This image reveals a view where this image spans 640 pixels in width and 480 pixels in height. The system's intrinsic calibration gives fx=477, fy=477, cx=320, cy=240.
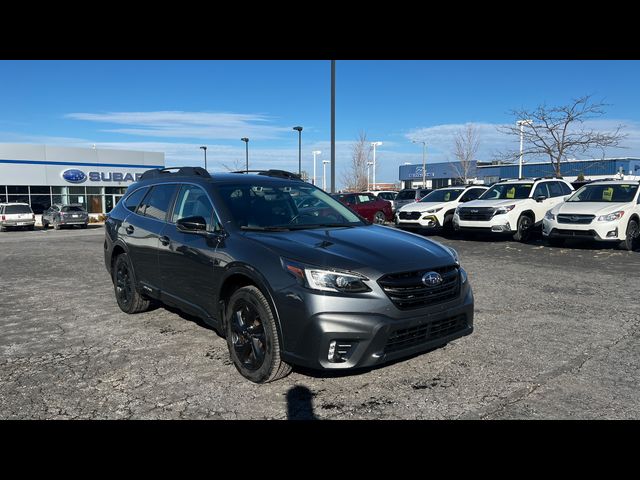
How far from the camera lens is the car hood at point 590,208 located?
446 inches

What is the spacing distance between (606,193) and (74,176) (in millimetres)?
38878

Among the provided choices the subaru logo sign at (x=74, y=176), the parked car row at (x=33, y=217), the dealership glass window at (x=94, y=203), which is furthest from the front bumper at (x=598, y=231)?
the dealership glass window at (x=94, y=203)

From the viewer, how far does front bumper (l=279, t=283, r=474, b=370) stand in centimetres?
329

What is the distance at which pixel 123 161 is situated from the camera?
139 feet

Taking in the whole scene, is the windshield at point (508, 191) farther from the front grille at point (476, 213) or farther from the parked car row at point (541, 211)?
the front grille at point (476, 213)

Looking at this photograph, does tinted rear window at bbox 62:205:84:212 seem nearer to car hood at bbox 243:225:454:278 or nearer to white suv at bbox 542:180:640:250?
white suv at bbox 542:180:640:250

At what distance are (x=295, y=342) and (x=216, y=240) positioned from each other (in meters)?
1.28

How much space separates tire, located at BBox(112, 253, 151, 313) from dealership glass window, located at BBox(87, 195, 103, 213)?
38.6 meters

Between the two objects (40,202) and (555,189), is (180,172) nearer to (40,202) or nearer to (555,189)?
(555,189)

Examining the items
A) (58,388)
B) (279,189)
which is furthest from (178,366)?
(279,189)

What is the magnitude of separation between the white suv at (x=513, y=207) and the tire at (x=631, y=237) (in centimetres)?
246
